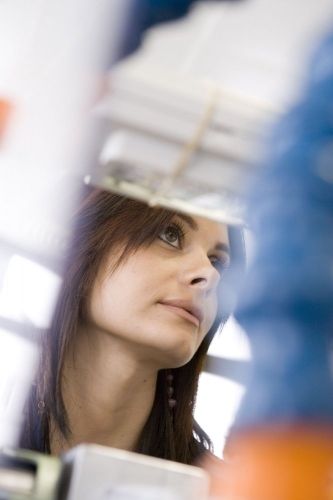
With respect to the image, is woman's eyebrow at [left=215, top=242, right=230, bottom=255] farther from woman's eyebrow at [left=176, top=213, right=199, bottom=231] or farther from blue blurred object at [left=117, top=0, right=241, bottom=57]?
blue blurred object at [left=117, top=0, right=241, bottom=57]

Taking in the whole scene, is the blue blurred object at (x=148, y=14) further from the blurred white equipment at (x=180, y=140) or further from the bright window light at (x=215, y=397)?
the bright window light at (x=215, y=397)

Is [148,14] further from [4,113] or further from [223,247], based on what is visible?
[223,247]

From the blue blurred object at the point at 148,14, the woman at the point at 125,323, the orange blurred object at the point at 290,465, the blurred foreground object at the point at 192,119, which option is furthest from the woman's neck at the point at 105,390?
the orange blurred object at the point at 290,465

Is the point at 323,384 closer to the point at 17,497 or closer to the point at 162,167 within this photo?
the point at 17,497

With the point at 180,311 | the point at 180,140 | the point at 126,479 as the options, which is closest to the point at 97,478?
the point at 126,479

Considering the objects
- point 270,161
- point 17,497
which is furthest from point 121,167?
point 17,497

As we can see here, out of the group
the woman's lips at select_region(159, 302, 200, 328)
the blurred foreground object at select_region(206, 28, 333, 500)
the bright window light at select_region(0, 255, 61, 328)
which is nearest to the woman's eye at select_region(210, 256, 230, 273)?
the woman's lips at select_region(159, 302, 200, 328)

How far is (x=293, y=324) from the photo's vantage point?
313 millimetres

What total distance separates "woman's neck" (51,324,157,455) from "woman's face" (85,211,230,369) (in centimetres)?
2

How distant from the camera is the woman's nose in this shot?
0.82 m

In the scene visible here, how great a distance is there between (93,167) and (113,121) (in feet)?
0.26

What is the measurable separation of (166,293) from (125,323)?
0.07m

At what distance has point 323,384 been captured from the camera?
309 millimetres

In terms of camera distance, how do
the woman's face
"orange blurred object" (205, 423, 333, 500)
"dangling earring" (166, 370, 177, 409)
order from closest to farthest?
"orange blurred object" (205, 423, 333, 500), the woman's face, "dangling earring" (166, 370, 177, 409)
